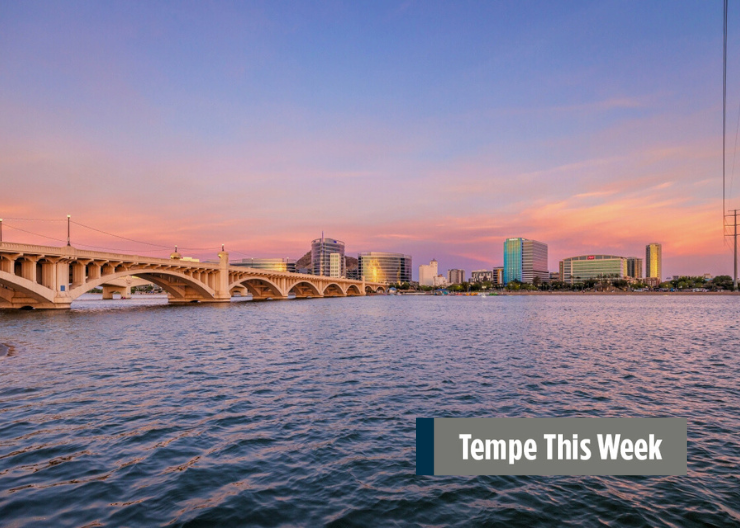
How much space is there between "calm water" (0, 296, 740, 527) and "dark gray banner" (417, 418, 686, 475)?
0.39m

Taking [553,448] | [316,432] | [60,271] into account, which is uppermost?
[60,271]

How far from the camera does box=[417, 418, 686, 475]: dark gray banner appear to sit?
32.7 ft

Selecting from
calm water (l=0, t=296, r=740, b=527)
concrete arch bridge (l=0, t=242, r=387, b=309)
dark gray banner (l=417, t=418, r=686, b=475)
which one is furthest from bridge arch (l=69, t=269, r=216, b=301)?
dark gray banner (l=417, t=418, r=686, b=475)

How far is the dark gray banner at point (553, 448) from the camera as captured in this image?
392 inches

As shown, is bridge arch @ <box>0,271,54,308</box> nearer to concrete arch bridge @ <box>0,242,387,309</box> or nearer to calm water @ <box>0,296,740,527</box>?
concrete arch bridge @ <box>0,242,387,309</box>

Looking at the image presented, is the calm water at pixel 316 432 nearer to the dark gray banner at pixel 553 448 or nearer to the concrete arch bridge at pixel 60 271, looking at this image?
the dark gray banner at pixel 553 448

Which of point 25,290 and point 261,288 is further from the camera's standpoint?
point 261,288

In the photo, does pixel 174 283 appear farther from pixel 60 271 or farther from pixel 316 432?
pixel 316 432

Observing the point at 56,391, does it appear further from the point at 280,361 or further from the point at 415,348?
the point at 415,348

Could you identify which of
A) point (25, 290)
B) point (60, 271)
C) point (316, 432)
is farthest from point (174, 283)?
point (316, 432)

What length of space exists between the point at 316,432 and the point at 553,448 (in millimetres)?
7697

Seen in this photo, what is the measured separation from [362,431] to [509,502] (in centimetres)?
579

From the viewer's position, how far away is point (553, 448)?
33.0 ft

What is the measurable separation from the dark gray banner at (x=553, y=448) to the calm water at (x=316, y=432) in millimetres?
387
